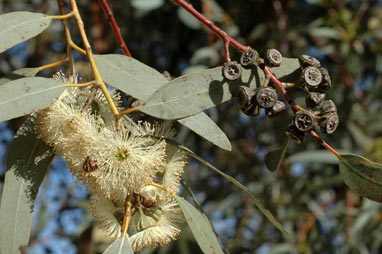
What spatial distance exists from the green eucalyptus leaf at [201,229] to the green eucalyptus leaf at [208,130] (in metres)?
0.17

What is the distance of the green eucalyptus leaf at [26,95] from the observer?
97 cm

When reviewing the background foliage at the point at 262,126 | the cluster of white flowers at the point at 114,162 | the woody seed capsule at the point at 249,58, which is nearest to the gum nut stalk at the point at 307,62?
the woody seed capsule at the point at 249,58

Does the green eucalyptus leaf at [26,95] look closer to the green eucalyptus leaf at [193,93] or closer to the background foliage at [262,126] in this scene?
the green eucalyptus leaf at [193,93]

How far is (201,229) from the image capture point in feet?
3.62

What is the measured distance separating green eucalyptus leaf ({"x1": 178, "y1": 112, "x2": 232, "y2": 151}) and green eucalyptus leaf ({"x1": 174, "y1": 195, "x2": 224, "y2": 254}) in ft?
0.56

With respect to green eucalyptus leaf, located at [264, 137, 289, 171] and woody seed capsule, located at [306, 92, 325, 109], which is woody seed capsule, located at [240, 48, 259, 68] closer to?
woody seed capsule, located at [306, 92, 325, 109]

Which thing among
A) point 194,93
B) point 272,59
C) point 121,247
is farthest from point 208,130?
point 121,247

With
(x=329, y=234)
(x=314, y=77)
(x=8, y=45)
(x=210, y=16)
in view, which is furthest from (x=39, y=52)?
(x=314, y=77)

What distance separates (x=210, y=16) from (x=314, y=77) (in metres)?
1.83

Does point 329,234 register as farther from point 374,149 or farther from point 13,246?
point 13,246

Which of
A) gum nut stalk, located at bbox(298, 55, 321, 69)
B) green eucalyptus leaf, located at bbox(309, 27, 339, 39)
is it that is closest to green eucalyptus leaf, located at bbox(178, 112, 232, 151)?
gum nut stalk, located at bbox(298, 55, 321, 69)

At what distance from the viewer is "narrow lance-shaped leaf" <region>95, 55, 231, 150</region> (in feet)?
3.38

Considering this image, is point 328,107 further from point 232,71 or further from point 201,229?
point 201,229

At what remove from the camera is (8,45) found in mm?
1045
